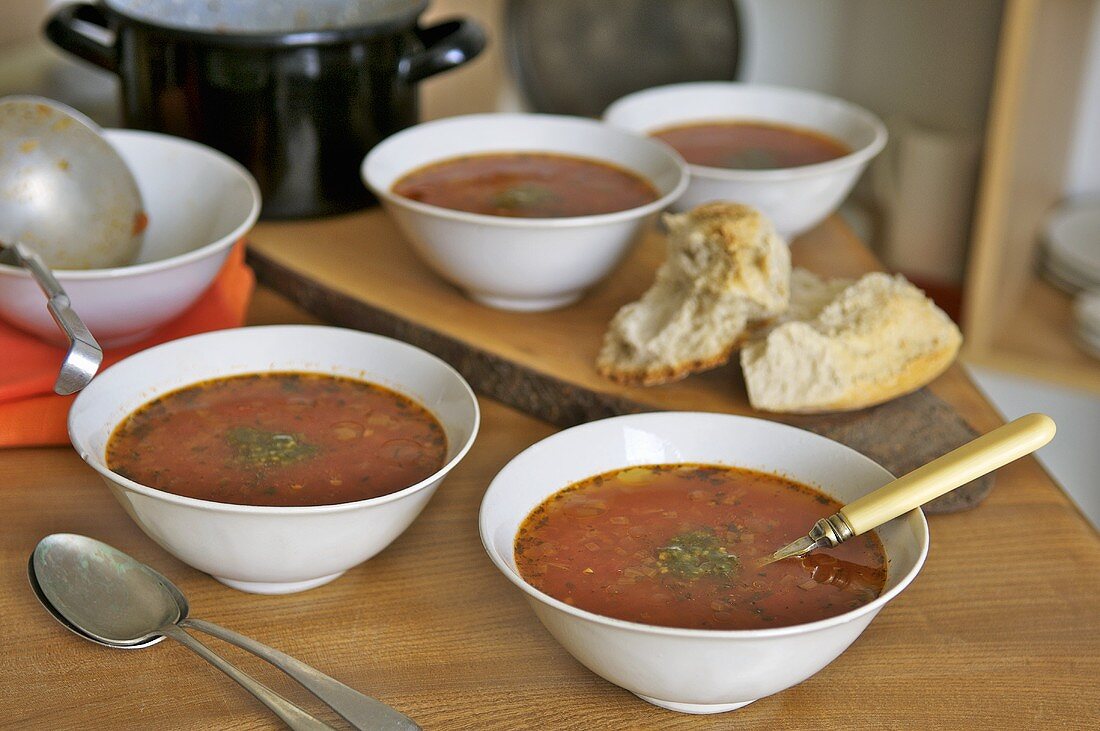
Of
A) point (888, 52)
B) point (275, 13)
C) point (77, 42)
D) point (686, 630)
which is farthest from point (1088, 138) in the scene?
point (686, 630)

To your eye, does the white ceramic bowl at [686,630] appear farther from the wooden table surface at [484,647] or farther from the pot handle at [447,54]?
the pot handle at [447,54]

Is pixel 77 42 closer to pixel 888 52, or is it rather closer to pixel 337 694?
pixel 337 694

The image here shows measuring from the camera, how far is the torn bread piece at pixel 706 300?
3.84 ft

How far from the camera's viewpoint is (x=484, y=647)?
95cm

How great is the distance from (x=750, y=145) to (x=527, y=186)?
1.29 feet

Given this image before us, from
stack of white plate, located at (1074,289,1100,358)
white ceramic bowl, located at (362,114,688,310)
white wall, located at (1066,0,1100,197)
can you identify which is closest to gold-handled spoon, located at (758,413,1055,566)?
white ceramic bowl, located at (362,114,688,310)

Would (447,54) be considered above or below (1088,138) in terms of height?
above

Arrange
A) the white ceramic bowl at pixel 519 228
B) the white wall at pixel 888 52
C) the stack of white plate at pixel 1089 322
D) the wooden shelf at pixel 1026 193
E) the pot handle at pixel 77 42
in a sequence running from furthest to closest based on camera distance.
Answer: the white wall at pixel 888 52, the stack of white plate at pixel 1089 322, the wooden shelf at pixel 1026 193, the pot handle at pixel 77 42, the white ceramic bowl at pixel 519 228

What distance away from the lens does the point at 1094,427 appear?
8.22ft

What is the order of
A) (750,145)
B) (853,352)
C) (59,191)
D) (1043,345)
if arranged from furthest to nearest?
(1043,345) → (750,145) → (59,191) → (853,352)

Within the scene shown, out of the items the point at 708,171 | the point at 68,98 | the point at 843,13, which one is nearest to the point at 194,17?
the point at 68,98

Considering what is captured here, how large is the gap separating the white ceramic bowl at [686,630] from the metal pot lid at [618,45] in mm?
1545

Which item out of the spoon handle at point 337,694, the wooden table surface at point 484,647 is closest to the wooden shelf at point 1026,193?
the wooden table surface at point 484,647

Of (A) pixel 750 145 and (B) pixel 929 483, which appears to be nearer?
(B) pixel 929 483
